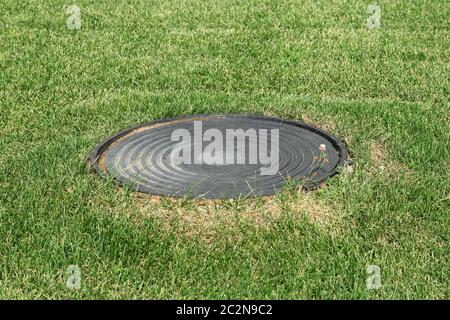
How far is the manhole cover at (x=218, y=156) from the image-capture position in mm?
4125

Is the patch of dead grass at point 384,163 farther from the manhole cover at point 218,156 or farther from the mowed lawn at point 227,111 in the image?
the manhole cover at point 218,156

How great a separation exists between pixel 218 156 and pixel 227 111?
37.6 inches

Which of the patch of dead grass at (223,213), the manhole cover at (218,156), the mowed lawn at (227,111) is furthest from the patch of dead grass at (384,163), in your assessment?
the patch of dead grass at (223,213)

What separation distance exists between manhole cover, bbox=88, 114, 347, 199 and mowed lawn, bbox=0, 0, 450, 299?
118mm

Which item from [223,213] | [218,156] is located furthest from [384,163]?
[223,213]

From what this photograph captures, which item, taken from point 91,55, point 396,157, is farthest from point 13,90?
point 396,157

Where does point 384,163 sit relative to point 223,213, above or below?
above

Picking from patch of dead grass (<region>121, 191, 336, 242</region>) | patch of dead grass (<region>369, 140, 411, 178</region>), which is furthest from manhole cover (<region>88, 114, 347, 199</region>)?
patch of dead grass (<region>369, 140, 411, 178</region>)

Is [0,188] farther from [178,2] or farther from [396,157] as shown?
[178,2]

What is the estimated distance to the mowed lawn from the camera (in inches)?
136

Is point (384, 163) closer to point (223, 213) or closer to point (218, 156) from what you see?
point (218, 156)

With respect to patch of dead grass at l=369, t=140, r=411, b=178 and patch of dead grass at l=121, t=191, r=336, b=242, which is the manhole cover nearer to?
patch of dead grass at l=121, t=191, r=336, b=242

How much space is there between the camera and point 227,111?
17.6ft

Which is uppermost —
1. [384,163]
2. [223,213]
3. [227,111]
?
[227,111]
